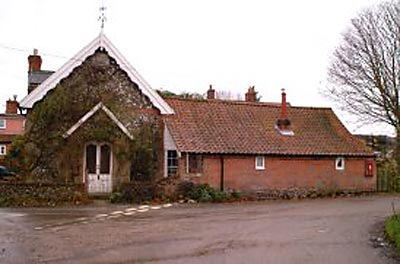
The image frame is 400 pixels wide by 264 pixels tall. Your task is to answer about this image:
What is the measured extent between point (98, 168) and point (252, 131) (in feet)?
33.1

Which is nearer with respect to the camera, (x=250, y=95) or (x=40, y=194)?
(x=40, y=194)

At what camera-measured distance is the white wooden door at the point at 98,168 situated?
31.5m

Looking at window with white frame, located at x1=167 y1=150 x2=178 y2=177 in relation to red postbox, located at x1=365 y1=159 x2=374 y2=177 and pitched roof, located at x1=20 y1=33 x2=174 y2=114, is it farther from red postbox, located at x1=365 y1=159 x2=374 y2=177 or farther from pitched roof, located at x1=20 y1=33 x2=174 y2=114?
red postbox, located at x1=365 y1=159 x2=374 y2=177

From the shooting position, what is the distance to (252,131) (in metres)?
37.2

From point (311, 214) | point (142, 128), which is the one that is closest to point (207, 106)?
point (142, 128)

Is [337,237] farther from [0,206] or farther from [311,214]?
[0,206]

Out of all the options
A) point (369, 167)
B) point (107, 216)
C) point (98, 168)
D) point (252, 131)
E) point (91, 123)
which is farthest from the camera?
point (369, 167)

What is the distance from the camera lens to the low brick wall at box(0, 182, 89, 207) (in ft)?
87.8

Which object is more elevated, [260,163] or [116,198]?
[260,163]

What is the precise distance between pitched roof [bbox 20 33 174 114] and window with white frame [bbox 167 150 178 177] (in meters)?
2.25

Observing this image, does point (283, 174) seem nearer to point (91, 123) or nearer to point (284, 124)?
point (284, 124)

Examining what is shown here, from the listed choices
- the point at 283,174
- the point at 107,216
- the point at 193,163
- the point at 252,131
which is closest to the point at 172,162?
the point at 193,163

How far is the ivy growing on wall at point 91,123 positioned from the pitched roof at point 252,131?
1821 millimetres

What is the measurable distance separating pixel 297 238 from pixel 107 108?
17.1 meters
